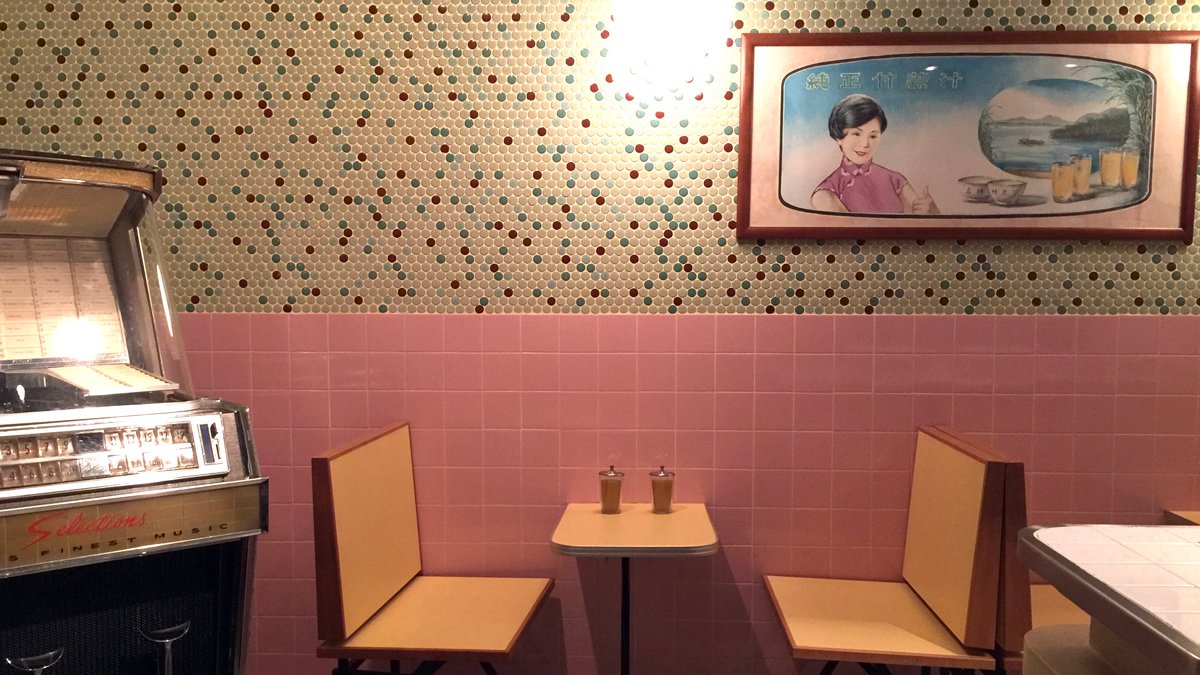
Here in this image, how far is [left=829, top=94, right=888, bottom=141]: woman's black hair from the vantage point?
3.07 m

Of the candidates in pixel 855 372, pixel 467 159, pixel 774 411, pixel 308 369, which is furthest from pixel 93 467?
pixel 855 372

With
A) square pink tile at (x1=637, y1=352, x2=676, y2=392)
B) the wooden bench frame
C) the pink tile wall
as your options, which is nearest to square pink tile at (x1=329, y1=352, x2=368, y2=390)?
the pink tile wall

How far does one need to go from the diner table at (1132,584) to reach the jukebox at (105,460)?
69.3 inches

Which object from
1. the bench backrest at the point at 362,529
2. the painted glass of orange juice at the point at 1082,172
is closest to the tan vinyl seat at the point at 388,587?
the bench backrest at the point at 362,529

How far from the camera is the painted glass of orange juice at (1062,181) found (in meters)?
3.05

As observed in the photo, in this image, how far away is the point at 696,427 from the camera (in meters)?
3.17

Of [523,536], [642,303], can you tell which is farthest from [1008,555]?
[523,536]

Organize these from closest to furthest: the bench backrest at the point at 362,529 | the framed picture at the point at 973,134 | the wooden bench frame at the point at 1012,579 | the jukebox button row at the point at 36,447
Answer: the jukebox button row at the point at 36,447
the wooden bench frame at the point at 1012,579
the bench backrest at the point at 362,529
the framed picture at the point at 973,134

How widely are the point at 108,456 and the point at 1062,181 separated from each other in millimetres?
3069

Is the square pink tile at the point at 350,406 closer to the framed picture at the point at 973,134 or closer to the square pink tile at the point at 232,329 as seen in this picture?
the square pink tile at the point at 232,329

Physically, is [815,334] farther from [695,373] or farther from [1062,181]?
[1062,181]

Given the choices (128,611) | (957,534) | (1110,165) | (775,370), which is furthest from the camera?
(775,370)

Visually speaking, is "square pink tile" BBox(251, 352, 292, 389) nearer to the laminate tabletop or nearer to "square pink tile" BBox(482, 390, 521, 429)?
"square pink tile" BBox(482, 390, 521, 429)

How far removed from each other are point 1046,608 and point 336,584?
2.25 metres
